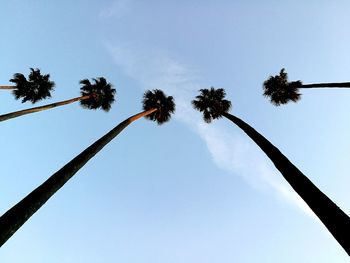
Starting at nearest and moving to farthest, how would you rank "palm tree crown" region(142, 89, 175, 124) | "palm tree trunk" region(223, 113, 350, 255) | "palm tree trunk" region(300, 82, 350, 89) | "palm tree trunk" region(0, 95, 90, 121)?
"palm tree trunk" region(223, 113, 350, 255)
"palm tree trunk" region(0, 95, 90, 121)
"palm tree trunk" region(300, 82, 350, 89)
"palm tree crown" region(142, 89, 175, 124)

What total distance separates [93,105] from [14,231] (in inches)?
843

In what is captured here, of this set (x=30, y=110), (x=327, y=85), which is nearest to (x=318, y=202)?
(x=327, y=85)

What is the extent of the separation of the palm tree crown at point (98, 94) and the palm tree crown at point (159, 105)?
4.22 meters

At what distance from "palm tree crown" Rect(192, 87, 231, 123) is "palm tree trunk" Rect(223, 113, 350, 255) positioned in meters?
15.3

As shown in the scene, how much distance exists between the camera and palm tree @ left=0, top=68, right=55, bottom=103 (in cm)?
3053

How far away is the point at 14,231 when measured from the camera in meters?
8.29

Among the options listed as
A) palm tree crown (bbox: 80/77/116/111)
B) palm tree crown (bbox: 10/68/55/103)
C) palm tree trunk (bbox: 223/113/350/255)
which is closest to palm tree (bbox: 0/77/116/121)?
palm tree crown (bbox: 80/77/116/111)

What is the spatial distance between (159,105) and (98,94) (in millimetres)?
6092

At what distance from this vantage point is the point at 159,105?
26.9 meters

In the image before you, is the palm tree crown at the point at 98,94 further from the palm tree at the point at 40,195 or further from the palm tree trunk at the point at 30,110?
the palm tree at the point at 40,195

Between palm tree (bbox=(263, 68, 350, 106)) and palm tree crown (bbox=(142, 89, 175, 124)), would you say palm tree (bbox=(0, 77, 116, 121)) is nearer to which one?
palm tree crown (bbox=(142, 89, 175, 124))

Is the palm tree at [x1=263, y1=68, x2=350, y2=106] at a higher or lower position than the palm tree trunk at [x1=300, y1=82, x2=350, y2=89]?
higher

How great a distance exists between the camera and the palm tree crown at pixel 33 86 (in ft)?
100

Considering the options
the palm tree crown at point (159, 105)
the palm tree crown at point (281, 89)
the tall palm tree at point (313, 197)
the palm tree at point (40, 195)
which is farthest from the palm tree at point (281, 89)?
the palm tree at point (40, 195)
